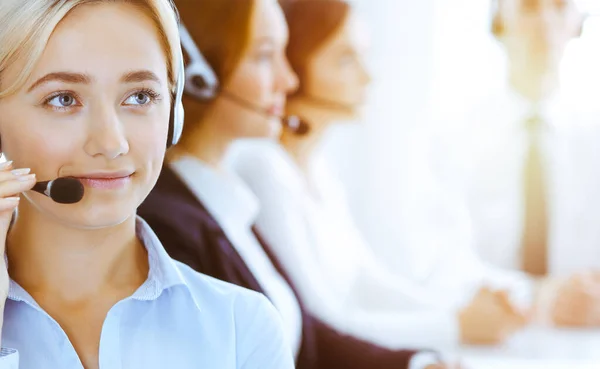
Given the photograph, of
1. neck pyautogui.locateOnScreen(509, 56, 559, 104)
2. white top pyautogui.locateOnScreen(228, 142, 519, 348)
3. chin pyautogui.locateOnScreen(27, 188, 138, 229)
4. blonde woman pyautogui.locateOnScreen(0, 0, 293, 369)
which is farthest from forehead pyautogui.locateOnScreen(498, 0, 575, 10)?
chin pyautogui.locateOnScreen(27, 188, 138, 229)

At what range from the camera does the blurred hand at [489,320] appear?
141 centimetres

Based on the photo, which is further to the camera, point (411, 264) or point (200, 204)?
point (411, 264)

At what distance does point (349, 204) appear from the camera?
1.46 meters

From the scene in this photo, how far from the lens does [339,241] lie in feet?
4.63

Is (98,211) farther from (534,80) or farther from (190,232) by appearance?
(534,80)

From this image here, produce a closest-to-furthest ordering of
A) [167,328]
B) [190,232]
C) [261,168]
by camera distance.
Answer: [167,328] → [190,232] → [261,168]

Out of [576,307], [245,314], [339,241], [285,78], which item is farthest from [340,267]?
[245,314]

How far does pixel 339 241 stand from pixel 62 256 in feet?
2.32

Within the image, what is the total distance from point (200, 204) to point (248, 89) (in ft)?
0.63

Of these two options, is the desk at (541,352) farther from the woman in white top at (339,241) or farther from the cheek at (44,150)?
the cheek at (44,150)

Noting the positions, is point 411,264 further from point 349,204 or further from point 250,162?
point 250,162

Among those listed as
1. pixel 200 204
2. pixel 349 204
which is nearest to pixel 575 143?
pixel 349 204

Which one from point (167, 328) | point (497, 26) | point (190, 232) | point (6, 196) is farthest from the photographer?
point (497, 26)

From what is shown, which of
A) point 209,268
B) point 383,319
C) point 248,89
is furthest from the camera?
point 383,319
